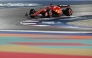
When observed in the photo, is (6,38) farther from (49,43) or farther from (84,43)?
(84,43)

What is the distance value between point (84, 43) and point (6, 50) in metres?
0.84

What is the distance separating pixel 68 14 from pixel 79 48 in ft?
10.5

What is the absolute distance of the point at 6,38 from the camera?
2668 mm

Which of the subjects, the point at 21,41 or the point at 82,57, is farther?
the point at 21,41

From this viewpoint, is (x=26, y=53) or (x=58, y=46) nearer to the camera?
(x=26, y=53)

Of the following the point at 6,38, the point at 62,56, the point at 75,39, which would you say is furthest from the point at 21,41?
the point at 62,56

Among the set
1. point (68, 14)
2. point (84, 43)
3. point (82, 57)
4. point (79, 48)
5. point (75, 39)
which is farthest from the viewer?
point (68, 14)

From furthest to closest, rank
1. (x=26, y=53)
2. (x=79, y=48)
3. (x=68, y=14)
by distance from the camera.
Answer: (x=68, y=14) → (x=79, y=48) → (x=26, y=53)

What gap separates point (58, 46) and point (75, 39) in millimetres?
406

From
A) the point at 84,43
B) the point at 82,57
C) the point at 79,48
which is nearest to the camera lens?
the point at 82,57

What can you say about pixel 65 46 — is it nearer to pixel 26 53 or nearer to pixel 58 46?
pixel 58 46

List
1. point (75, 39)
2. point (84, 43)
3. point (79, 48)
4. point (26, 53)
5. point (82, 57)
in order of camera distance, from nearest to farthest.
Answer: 1. point (82, 57)
2. point (26, 53)
3. point (79, 48)
4. point (84, 43)
5. point (75, 39)

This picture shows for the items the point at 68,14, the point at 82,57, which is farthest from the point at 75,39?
the point at 68,14

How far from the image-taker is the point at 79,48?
7.09 ft
